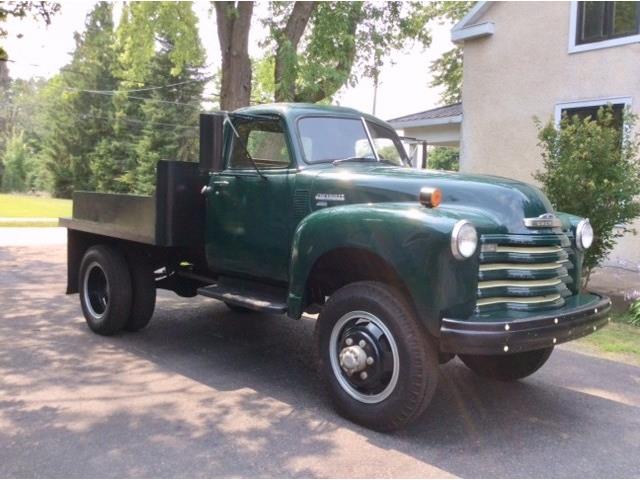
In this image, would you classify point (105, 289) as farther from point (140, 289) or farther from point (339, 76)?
point (339, 76)

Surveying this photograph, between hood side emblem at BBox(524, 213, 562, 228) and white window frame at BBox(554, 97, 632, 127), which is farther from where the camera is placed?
white window frame at BBox(554, 97, 632, 127)

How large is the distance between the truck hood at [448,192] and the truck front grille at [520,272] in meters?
0.09

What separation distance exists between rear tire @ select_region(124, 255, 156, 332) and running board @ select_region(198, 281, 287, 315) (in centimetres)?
91

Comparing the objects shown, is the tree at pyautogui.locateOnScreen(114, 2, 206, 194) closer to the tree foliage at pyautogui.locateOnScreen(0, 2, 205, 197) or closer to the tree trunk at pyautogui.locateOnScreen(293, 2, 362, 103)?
the tree foliage at pyautogui.locateOnScreen(0, 2, 205, 197)

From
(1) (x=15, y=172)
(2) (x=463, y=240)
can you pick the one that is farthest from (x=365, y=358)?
(1) (x=15, y=172)

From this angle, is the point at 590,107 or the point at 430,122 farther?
the point at 430,122

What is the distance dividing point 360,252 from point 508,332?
1103mm

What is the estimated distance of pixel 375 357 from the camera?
3832mm

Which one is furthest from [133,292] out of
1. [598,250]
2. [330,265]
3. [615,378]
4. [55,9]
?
[598,250]

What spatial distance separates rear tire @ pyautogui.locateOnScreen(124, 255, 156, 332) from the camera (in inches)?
239

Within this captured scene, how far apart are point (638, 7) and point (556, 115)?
2260 mm

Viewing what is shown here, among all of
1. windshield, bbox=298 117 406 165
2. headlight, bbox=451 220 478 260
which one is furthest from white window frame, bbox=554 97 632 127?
headlight, bbox=451 220 478 260

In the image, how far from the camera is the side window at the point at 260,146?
5073 millimetres

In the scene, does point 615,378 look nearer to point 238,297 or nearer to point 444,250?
point 444,250
